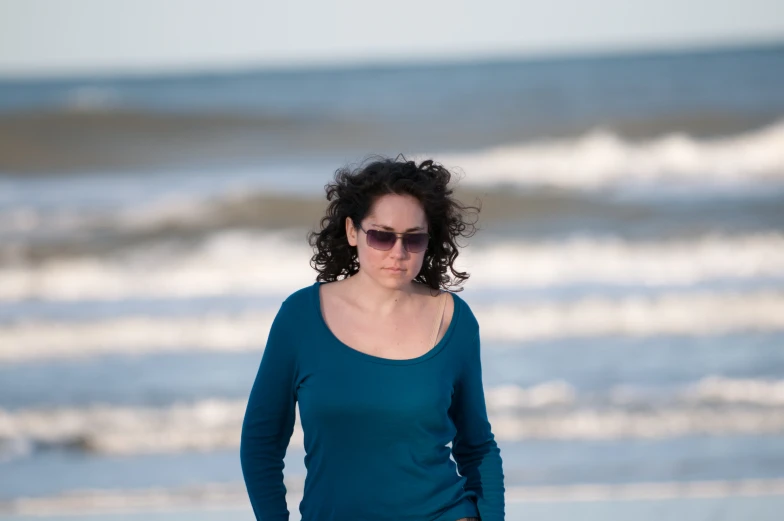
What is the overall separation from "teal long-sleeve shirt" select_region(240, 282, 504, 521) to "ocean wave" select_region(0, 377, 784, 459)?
3634mm

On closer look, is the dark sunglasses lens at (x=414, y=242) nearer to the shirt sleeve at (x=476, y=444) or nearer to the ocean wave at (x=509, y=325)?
the shirt sleeve at (x=476, y=444)

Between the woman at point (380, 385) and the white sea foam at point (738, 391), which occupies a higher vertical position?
the white sea foam at point (738, 391)

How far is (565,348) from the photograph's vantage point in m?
7.43

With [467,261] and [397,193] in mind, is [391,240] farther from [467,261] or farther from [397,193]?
[467,261]

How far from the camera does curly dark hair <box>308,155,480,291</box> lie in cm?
233

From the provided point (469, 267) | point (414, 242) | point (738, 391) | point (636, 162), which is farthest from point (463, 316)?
point (636, 162)

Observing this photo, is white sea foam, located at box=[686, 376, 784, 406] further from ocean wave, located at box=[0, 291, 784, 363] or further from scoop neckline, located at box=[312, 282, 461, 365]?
scoop neckline, located at box=[312, 282, 461, 365]

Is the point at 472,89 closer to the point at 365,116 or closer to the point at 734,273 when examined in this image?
the point at 365,116

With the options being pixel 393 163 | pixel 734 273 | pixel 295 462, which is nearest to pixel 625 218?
pixel 734 273

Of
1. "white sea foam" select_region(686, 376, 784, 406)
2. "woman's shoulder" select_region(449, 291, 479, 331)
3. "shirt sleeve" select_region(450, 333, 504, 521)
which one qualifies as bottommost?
"shirt sleeve" select_region(450, 333, 504, 521)

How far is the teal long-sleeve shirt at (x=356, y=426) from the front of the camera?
87.1 inches

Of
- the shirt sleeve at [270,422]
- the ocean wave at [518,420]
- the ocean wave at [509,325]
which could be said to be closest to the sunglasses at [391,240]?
the shirt sleeve at [270,422]

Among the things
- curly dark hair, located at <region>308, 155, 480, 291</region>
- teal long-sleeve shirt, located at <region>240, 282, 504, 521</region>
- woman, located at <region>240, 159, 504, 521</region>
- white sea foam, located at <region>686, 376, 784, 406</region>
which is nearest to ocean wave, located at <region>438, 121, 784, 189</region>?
white sea foam, located at <region>686, 376, 784, 406</region>

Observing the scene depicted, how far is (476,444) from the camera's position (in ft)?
7.95
